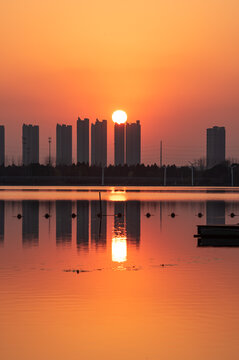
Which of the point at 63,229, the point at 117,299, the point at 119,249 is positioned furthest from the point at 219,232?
the point at 117,299

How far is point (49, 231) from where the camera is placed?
2256 inches

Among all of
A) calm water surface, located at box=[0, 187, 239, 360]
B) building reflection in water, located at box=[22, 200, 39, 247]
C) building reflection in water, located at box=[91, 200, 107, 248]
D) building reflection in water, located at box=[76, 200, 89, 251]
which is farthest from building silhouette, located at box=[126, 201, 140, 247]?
building reflection in water, located at box=[22, 200, 39, 247]

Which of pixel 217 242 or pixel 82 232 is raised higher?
pixel 82 232

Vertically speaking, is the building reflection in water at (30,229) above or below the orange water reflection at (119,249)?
above

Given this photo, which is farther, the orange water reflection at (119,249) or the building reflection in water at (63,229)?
the building reflection in water at (63,229)

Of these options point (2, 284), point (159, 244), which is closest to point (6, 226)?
point (159, 244)

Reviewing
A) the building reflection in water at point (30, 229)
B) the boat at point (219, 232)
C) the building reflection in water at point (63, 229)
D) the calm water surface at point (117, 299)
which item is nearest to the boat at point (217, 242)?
the boat at point (219, 232)

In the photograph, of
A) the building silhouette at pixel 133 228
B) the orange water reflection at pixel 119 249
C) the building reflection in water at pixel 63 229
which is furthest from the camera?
the building silhouette at pixel 133 228

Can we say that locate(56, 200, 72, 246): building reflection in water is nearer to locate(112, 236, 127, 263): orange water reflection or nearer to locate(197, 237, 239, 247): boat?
locate(112, 236, 127, 263): orange water reflection

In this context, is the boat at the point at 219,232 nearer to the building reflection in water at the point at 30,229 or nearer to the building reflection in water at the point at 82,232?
the building reflection in water at the point at 82,232

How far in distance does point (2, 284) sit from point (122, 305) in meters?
6.36

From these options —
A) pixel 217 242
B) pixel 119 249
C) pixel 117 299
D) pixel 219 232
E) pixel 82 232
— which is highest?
pixel 219 232

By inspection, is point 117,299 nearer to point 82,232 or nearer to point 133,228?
point 82,232

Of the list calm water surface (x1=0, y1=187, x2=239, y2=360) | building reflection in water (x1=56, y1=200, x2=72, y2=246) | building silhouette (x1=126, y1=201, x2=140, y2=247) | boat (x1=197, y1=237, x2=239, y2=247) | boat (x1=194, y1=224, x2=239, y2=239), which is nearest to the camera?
calm water surface (x1=0, y1=187, x2=239, y2=360)
